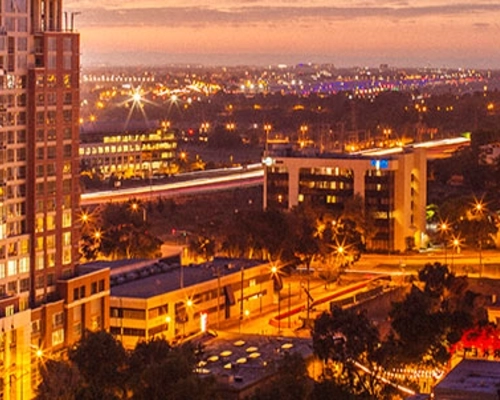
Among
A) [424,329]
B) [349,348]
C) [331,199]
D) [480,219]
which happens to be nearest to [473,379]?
[349,348]

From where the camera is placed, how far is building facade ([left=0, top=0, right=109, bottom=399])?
27.3m

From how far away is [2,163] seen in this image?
90.1 feet

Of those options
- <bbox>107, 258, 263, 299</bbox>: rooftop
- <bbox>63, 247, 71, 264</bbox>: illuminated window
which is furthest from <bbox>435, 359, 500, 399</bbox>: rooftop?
<bbox>107, 258, 263, 299</bbox>: rooftop

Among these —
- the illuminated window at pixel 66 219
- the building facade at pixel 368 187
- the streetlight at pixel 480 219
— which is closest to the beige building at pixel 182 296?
the illuminated window at pixel 66 219

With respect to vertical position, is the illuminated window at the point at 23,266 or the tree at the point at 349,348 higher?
the illuminated window at the point at 23,266

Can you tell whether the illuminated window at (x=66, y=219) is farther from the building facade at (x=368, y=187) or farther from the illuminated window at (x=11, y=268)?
the building facade at (x=368, y=187)

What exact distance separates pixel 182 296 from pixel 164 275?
2323mm

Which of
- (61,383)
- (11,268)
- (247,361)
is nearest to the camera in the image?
(61,383)

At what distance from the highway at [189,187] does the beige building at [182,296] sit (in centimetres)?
1561

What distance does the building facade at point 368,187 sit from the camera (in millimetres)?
47531

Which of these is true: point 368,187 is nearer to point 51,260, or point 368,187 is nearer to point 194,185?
point 194,185

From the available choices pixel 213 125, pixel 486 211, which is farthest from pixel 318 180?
pixel 213 125

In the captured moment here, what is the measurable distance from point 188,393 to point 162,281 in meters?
12.9

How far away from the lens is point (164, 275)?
114ft
